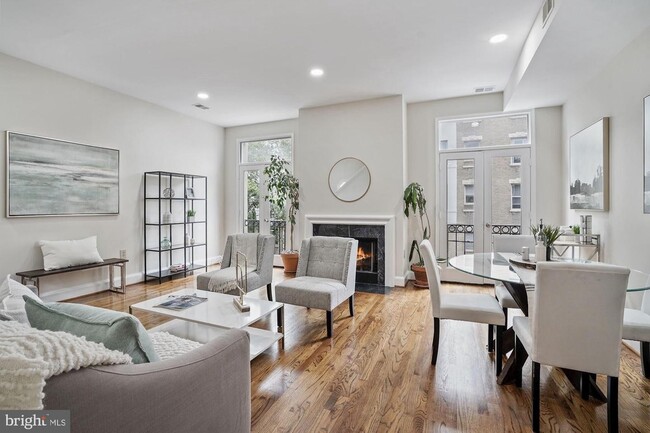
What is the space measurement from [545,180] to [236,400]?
486 centimetres

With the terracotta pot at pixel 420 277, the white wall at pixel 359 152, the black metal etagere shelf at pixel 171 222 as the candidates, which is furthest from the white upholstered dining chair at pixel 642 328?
the black metal etagere shelf at pixel 171 222

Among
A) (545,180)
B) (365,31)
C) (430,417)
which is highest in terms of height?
(365,31)

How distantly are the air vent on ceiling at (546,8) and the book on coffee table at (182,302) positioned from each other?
3579 mm

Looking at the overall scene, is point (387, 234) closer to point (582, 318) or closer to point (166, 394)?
point (582, 318)

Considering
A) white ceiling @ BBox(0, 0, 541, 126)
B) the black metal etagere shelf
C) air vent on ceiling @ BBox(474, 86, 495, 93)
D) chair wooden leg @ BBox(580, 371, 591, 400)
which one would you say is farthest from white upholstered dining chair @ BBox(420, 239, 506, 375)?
the black metal etagere shelf

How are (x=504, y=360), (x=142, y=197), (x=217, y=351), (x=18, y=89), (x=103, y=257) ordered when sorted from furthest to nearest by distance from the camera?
(x=142, y=197) → (x=103, y=257) → (x=18, y=89) → (x=504, y=360) → (x=217, y=351)

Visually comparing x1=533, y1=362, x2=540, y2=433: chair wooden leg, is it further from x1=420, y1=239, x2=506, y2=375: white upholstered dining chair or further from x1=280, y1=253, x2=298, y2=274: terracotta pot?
x1=280, y1=253, x2=298, y2=274: terracotta pot

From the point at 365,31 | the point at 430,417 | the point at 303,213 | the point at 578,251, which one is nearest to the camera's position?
the point at 430,417

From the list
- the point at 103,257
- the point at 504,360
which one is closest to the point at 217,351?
the point at 504,360

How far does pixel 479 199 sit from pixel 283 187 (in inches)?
124

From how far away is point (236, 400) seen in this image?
1.23m

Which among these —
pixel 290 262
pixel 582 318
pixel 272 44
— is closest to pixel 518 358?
pixel 582 318

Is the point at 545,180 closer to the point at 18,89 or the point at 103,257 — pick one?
the point at 103,257

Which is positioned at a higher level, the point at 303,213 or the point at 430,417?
the point at 303,213
